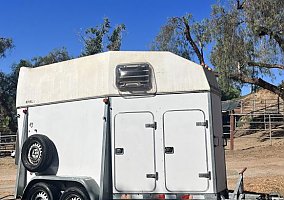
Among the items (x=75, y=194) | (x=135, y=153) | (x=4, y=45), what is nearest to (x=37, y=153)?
(x=75, y=194)

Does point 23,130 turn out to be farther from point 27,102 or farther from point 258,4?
point 258,4

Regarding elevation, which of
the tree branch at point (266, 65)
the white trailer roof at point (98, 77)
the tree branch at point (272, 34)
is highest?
the tree branch at point (272, 34)

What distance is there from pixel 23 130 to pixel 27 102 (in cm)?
59

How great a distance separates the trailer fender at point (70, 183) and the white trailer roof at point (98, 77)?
1518 millimetres

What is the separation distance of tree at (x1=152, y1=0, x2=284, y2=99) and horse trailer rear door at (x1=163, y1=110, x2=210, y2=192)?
17164 millimetres

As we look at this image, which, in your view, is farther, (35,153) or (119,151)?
(35,153)

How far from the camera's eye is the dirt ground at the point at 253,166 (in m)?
12.8

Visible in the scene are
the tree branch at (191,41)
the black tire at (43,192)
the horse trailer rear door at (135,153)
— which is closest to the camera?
the horse trailer rear door at (135,153)

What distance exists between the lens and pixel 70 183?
782cm

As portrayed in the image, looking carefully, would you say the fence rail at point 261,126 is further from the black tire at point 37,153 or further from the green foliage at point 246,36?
the black tire at point 37,153

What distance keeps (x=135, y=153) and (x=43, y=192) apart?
2071 millimetres

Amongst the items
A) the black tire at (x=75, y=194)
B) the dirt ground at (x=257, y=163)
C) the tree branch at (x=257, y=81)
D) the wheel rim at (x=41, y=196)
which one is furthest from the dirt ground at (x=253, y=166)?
the black tire at (x=75, y=194)

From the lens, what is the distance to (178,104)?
7.32m

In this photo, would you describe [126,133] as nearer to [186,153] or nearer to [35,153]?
[186,153]
